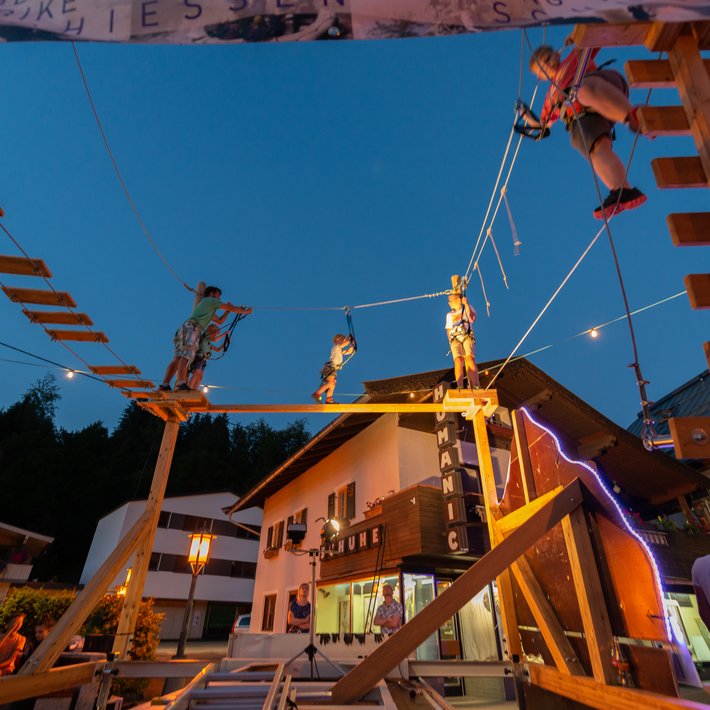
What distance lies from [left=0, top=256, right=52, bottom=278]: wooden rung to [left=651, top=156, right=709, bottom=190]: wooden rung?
5539 mm

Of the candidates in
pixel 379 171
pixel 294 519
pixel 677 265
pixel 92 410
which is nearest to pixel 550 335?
pixel 677 265

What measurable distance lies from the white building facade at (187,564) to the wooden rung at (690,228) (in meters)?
31.9

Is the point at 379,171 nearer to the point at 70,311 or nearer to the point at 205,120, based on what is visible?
the point at 205,120

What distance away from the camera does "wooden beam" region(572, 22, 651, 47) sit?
195cm

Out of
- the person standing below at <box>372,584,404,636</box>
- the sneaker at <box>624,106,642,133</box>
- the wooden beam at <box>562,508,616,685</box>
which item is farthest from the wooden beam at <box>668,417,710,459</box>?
the person standing below at <box>372,584,404,636</box>

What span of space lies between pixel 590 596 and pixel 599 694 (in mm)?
560

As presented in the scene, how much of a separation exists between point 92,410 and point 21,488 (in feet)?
494

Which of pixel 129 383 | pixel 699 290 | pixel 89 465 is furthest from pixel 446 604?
pixel 89 465

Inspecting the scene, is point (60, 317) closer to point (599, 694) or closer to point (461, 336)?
point (461, 336)

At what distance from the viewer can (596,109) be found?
9.59 feet

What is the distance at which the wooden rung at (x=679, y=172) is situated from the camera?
1.99 m

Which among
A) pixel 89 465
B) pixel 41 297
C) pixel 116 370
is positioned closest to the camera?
pixel 41 297

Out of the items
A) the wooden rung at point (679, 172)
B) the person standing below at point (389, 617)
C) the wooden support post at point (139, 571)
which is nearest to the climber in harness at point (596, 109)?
the wooden rung at point (679, 172)

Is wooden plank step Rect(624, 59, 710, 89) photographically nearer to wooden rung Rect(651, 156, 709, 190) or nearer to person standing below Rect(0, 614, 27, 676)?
wooden rung Rect(651, 156, 709, 190)
